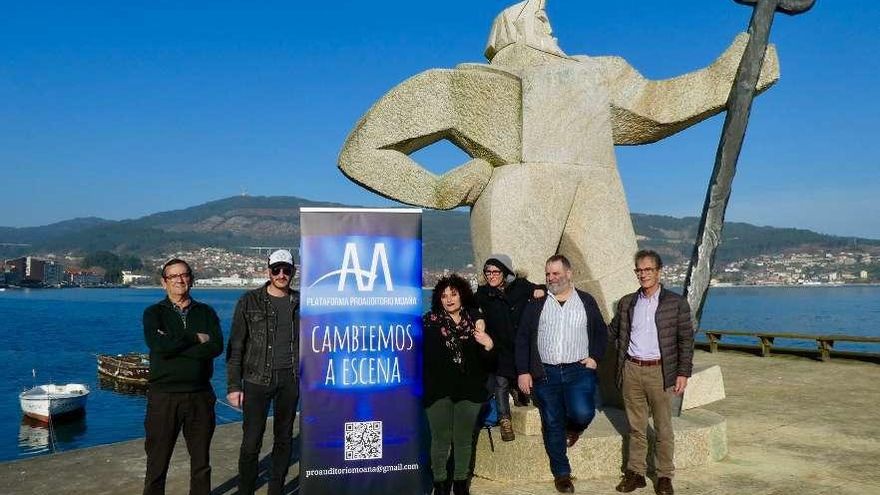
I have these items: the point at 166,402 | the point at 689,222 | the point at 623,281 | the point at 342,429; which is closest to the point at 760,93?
the point at 623,281

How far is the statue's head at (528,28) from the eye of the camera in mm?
6926

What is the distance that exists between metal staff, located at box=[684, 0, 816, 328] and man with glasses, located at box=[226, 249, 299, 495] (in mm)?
3570

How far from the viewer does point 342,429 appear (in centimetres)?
462

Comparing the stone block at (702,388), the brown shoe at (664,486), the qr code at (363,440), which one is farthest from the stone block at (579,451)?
the qr code at (363,440)

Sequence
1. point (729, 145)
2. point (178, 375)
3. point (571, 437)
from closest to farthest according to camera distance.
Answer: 1. point (178, 375)
2. point (571, 437)
3. point (729, 145)

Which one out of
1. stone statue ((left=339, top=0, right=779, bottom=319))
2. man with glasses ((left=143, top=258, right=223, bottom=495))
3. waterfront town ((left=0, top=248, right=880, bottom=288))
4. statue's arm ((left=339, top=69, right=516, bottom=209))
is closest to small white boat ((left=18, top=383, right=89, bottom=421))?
statue's arm ((left=339, top=69, right=516, bottom=209))

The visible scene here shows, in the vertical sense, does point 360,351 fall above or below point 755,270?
above

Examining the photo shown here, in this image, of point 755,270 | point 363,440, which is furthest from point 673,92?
point 755,270

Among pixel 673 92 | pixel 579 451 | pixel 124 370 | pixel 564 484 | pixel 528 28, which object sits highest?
pixel 528 28

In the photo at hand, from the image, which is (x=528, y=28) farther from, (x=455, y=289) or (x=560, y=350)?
(x=560, y=350)

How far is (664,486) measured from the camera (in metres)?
4.95

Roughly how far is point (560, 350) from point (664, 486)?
1.16m

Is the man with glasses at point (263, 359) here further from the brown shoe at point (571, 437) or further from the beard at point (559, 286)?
the brown shoe at point (571, 437)

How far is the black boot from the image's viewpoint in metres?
4.81
